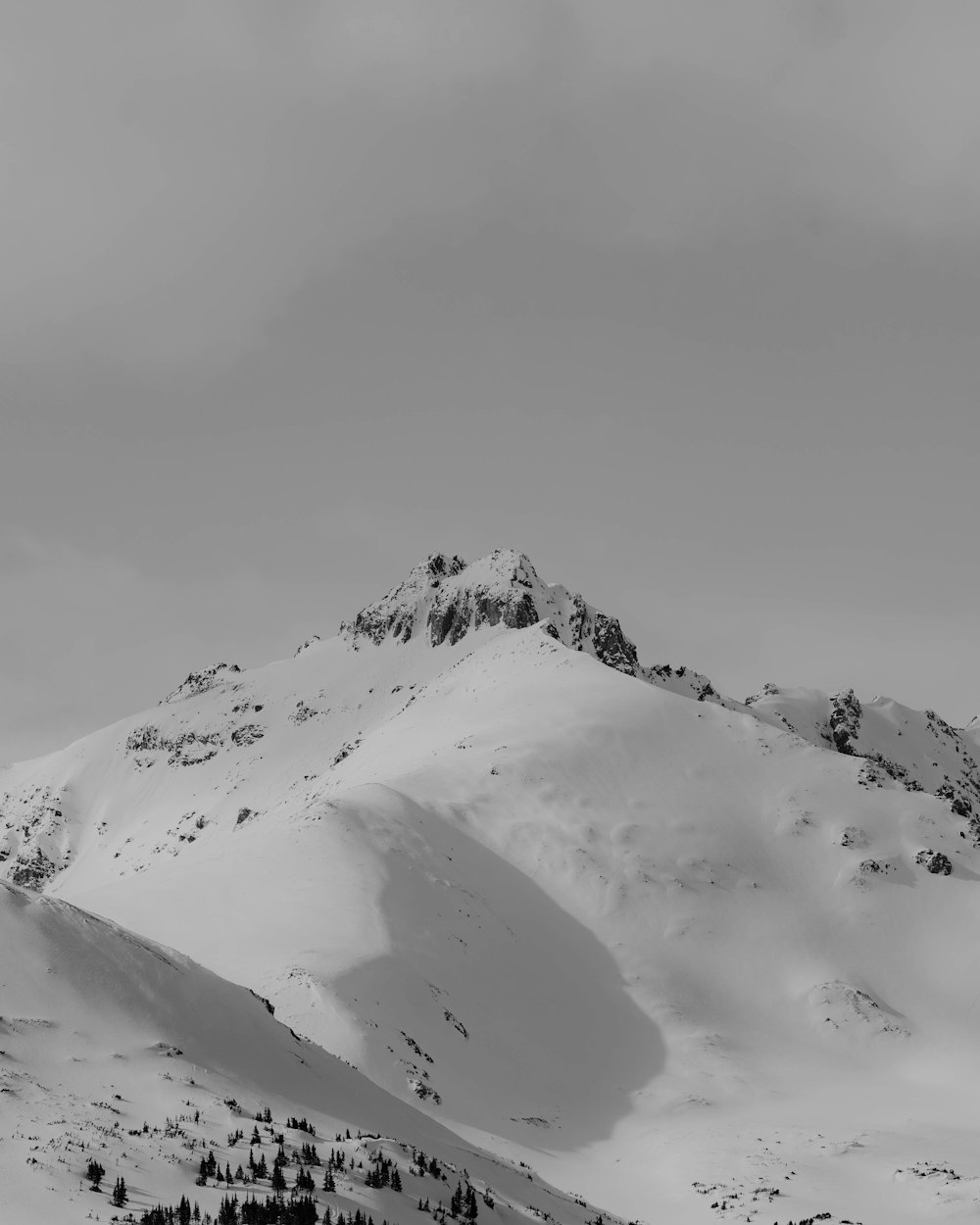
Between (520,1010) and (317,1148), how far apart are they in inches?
1655

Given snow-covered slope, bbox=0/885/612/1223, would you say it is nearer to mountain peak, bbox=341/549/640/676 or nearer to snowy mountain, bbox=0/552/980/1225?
snowy mountain, bbox=0/552/980/1225

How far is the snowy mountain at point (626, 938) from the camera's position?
51500mm

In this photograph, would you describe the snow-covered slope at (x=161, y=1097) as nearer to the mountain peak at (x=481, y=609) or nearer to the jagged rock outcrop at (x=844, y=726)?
Answer: the mountain peak at (x=481, y=609)

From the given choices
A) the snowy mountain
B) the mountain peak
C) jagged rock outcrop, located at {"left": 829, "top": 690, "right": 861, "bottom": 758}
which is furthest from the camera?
jagged rock outcrop, located at {"left": 829, "top": 690, "right": 861, "bottom": 758}

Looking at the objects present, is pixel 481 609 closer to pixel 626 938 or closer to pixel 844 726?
pixel 844 726

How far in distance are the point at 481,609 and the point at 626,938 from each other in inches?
3739

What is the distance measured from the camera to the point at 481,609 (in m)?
168

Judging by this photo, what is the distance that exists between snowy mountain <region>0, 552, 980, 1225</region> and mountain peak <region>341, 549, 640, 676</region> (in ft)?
118

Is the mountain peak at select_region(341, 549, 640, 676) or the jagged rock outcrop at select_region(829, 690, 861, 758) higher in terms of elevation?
the jagged rock outcrop at select_region(829, 690, 861, 758)

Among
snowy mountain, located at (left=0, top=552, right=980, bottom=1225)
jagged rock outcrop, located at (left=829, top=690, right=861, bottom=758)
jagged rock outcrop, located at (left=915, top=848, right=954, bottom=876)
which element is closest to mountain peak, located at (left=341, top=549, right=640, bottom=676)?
snowy mountain, located at (left=0, top=552, right=980, bottom=1225)

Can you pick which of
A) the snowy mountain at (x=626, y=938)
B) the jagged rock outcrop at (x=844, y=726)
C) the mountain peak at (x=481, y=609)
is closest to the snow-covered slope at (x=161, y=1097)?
the snowy mountain at (x=626, y=938)

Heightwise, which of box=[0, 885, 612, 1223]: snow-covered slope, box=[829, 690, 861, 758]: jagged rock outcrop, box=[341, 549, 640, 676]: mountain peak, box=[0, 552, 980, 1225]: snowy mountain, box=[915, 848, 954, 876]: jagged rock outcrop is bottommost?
box=[0, 885, 612, 1223]: snow-covered slope

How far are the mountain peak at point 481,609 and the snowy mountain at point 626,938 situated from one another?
1421 inches

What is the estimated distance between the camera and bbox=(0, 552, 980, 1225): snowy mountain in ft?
169
